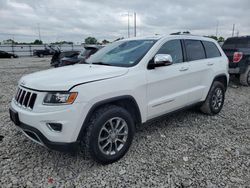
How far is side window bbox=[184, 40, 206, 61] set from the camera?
3755 mm

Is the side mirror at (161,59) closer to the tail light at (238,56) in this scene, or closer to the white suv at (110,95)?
the white suv at (110,95)

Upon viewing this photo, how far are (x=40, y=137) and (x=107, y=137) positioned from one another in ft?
2.69

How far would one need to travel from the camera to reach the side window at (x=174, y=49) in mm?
3346

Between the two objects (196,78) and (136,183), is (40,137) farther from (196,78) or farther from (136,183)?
(196,78)

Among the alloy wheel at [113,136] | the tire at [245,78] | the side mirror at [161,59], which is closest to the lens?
the alloy wheel at [113,136]

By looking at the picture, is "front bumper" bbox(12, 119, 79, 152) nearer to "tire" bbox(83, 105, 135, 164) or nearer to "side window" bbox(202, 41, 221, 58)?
"tire" bbox(83, 105, 135, 164)

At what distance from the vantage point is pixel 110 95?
97.7 inches

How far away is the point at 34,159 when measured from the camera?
280 cm

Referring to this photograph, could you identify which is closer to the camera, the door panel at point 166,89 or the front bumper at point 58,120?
the front bumper at point 58,120

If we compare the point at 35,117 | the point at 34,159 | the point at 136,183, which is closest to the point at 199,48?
the point at 136,183

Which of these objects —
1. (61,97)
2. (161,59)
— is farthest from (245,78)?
(61,97)

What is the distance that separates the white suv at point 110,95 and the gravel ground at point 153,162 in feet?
0.99

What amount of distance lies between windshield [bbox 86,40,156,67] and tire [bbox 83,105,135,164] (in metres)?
0.77

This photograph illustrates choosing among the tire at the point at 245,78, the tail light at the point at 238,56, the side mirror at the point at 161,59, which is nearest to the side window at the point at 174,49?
the side mirror at the point at 161,59
